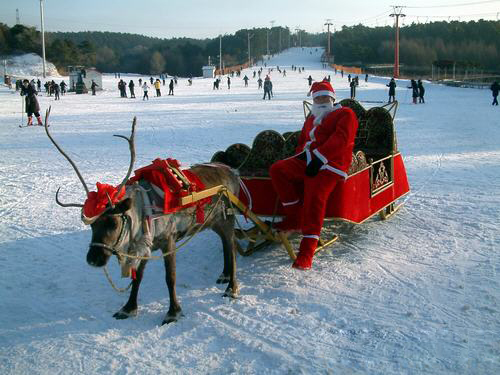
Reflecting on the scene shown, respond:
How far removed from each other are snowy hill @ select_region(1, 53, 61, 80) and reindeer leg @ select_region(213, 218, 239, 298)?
2743 inches

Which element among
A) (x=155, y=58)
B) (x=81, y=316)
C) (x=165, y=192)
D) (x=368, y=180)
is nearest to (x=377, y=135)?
(x=368, y=180)

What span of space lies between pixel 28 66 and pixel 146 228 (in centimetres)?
7736

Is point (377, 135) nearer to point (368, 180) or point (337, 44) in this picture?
point (368, 180)

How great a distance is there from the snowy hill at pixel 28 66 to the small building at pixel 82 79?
24.1 meters

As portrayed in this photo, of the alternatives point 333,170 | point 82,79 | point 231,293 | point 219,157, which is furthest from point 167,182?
point 82,79

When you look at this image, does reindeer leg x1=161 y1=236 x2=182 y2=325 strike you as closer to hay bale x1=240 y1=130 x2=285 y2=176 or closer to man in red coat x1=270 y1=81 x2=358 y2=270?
man in red coat x1=270 y1=81 x2=358 y2=270

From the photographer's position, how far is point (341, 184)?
574cm

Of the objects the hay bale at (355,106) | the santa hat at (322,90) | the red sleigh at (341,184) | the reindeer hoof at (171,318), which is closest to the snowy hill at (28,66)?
the hay bale at (355,106)

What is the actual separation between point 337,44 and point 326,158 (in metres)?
131

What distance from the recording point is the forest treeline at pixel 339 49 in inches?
3255

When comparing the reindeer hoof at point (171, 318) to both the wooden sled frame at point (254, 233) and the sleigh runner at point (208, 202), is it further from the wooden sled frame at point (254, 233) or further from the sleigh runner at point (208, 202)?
the wooden sled frame at point (254, 233)

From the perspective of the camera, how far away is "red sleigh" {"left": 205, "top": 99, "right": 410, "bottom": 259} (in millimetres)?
5824

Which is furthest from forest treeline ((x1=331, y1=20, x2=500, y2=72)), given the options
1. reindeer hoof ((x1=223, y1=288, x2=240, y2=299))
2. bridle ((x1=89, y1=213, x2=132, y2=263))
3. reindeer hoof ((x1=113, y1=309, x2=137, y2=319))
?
bridle ((x1=89, y1=213, x2=132, y2=263))

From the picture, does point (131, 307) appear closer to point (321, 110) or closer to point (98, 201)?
point (98, 201)
